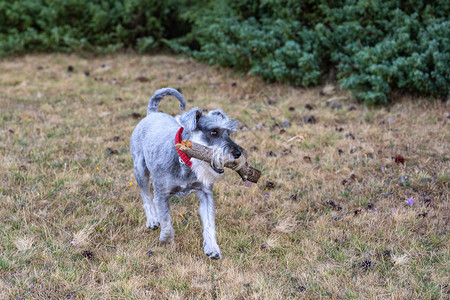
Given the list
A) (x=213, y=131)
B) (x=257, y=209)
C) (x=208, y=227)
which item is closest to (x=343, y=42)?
(x=257, y=209)

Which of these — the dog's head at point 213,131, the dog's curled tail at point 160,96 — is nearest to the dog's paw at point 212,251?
the dog's head at point 213,131

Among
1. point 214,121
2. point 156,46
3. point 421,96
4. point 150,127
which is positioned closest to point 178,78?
point 156,46

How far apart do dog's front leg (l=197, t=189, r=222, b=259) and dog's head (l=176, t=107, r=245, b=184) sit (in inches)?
22.7

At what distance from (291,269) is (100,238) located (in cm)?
221

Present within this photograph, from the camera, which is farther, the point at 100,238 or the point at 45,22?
the point at 45,22

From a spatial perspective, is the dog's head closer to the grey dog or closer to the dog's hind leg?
the grey dog

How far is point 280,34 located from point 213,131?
772 cm

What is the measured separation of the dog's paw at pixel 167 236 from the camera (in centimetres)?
481

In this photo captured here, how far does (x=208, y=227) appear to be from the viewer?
15.0 ft

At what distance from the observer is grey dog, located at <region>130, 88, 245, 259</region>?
421 cm

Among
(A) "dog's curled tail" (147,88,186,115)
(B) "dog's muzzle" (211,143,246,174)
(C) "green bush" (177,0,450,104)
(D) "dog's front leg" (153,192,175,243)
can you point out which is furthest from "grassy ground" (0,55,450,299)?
(A) "dog's curled tail" (147,88,186,115)

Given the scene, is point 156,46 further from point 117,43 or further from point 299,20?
point 299,20

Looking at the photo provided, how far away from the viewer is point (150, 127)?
5211mm

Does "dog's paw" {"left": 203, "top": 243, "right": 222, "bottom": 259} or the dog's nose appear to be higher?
the dog's nose
